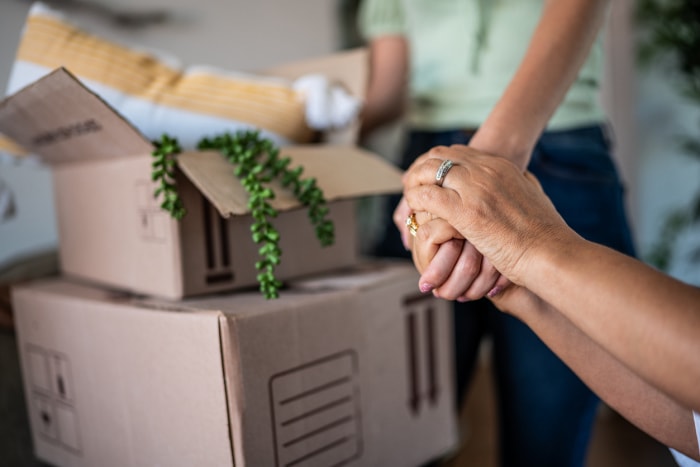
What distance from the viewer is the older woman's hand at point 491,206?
0.51 meters

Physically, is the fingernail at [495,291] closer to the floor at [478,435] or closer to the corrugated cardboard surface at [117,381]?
the corrugated cardboard surface at [117,381]

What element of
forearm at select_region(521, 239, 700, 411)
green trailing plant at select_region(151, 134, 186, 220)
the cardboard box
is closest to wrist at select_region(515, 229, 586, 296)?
forearm at select_region(521, 239, 700, 411)

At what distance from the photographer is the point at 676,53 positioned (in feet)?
7.16

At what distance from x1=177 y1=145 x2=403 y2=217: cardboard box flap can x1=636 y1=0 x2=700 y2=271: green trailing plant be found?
170cm

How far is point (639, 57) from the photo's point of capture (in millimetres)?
2213

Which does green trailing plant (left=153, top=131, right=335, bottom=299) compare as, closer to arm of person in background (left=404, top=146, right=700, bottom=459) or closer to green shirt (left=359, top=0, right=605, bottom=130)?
arm of person in background (left=404, top=146, right=700, bottom=459)

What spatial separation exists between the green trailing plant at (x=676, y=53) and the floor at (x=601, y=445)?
2.45ft

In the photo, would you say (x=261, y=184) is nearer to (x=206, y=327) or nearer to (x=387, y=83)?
(x=206, y=327)

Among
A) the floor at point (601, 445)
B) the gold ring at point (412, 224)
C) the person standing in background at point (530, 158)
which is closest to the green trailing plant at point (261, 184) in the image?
the gold ring at point (412, 224)

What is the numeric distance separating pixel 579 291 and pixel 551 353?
0.47 m

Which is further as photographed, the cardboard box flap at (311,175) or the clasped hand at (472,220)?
the cardboard box flap at (311,175)

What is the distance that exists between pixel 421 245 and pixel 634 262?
0.21 metres

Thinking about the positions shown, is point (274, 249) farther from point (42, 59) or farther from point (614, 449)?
point (614, 449)

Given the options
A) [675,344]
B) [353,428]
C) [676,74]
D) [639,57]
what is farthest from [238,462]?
[676,74]
